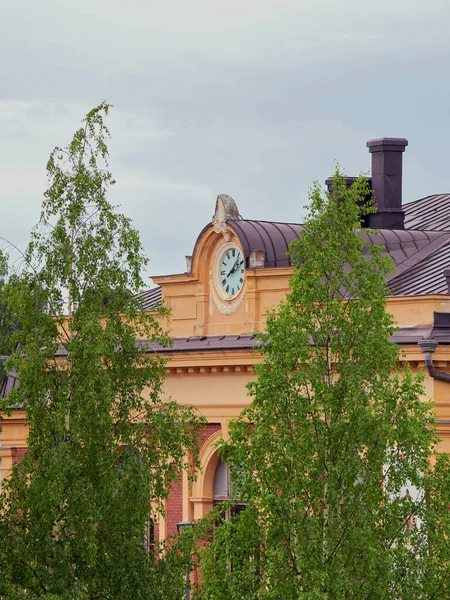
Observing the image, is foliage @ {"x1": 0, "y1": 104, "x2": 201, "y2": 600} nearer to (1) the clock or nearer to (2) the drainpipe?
(2) the drainpipe

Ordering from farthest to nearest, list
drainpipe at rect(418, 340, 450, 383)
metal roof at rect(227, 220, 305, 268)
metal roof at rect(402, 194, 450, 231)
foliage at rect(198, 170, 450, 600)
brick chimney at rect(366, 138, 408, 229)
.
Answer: brick chimney at rect(366, 138, 408, 229) → metal roof at rect(402, 194, 450, 231) → metal roof at rect(227, 220, 305, 268) → drainpipe at rect(418, 340, 450, 383) → foliage at rect(198, 170, 450, 600)

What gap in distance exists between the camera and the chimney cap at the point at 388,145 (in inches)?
1476

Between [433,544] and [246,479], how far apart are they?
221 cm

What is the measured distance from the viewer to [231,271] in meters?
35.0

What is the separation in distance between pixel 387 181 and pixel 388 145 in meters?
0.72

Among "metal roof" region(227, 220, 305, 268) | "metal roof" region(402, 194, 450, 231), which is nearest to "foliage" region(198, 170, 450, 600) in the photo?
"metal roof" region(227, 220, 305, 268)

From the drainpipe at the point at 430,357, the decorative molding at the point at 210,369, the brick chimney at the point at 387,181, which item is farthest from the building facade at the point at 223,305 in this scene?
the drainpipe at the point at 430,357

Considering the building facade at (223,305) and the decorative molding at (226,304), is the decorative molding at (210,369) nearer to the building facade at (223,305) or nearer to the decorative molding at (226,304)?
the building facade at (223,305)

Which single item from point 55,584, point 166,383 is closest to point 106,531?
point 55,584

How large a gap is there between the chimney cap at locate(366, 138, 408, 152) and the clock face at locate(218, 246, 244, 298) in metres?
4.51

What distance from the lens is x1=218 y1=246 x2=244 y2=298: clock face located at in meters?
34.8

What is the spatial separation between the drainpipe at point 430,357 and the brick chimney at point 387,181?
819 cm

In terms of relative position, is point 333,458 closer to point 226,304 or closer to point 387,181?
point 226,304

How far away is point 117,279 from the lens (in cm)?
2252
